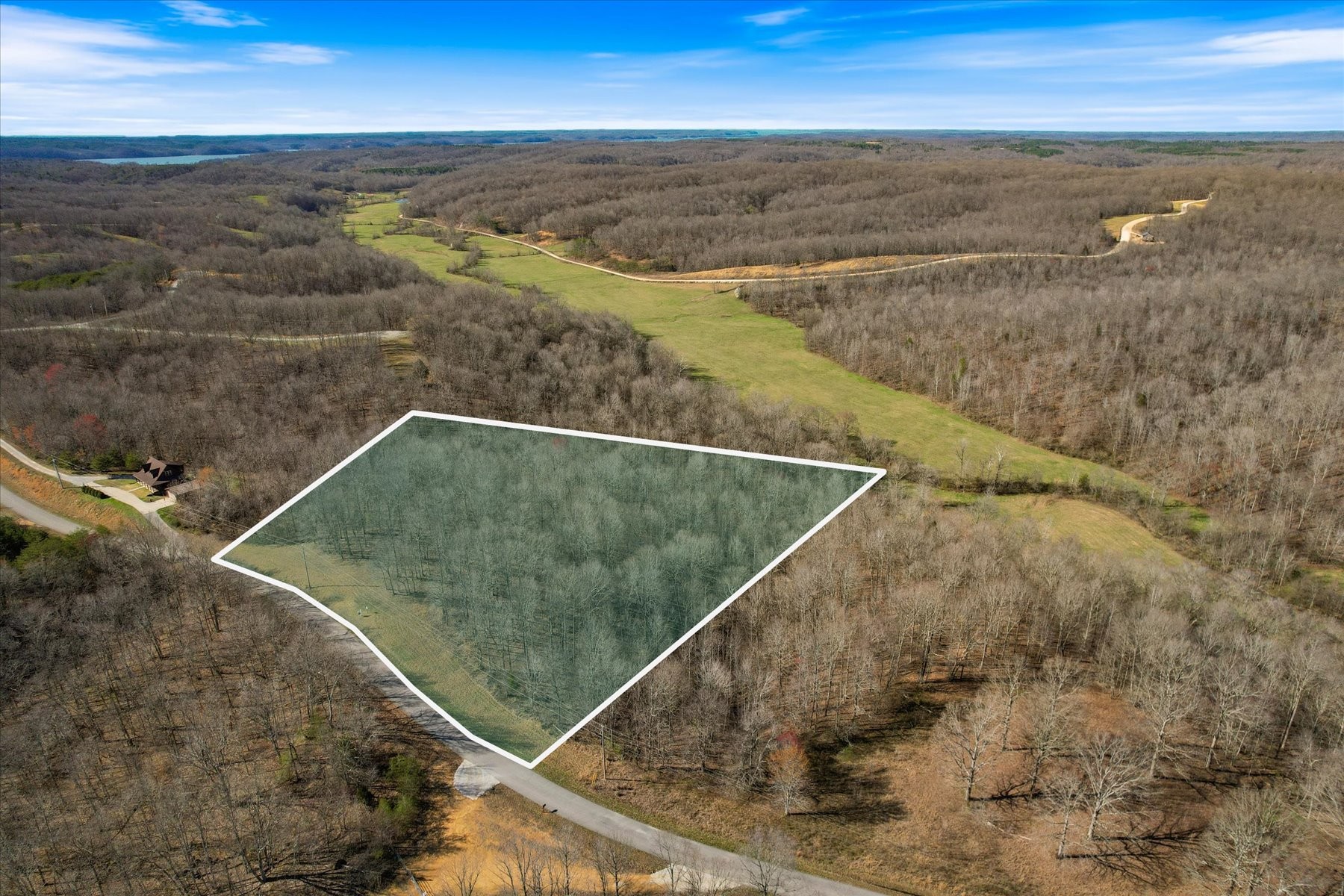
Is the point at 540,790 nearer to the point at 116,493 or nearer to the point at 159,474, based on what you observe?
the point at 159,474

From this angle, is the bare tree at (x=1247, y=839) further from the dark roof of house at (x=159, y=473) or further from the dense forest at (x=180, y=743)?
the dark roof of house at (x=159, y=473)

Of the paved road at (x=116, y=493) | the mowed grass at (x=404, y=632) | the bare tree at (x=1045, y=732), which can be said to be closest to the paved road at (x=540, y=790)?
the bare tree at (x=1045, y=732)

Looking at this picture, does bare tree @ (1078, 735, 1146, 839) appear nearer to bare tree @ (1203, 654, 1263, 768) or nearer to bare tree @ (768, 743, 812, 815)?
bare tree @ (1203, 654, 1263, 768)

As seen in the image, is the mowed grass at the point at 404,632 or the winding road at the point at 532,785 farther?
the winding road at the point at 532,785

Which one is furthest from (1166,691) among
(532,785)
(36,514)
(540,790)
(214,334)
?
(214,334)

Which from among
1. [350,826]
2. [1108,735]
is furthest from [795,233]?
[350,826]

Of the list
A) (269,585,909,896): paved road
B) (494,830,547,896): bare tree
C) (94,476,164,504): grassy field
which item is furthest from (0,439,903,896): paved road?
(94,476,164,504): grassy field
